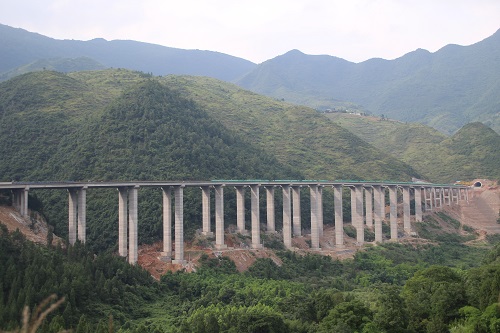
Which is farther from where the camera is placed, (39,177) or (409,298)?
(39,177)

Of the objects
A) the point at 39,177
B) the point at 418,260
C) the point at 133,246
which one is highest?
the point at 39,177

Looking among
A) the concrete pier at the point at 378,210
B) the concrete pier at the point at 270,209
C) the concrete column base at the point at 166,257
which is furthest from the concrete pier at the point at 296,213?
the concrete column base at the point at 166,257

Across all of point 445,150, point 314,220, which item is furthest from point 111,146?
point 445,150

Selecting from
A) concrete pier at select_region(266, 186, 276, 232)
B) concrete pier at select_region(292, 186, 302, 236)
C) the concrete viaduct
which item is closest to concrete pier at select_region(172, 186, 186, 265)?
the concrete viaduct

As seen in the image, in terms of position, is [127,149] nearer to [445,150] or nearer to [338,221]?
[338,221]

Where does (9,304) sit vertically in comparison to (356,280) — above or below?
above

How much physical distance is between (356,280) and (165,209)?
21.1m

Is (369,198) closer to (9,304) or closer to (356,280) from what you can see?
(356,280)

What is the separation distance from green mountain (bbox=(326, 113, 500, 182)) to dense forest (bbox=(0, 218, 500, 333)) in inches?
3333

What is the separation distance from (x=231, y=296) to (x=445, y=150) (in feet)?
395

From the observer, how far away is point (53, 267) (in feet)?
144

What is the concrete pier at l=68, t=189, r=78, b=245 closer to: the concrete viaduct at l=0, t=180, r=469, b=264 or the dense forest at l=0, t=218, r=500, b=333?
the concrete viaduct at l=0, t=180, r=469, b=264

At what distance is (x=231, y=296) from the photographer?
5088cm

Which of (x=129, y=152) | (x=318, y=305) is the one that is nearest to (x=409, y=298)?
(x=318, y=305)
